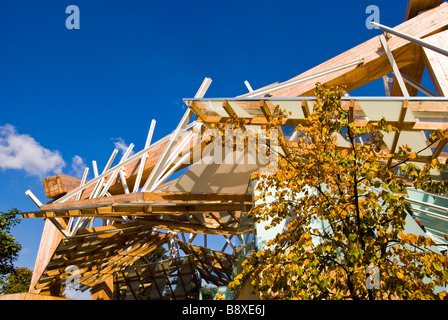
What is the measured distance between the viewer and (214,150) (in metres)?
8.29

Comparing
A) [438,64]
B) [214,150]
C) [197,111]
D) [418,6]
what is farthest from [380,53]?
[214,150]

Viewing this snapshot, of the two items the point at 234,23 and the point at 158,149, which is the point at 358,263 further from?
the point at 234,23

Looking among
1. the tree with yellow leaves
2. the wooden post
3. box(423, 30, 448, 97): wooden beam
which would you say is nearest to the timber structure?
box(423, 30, 448, 97): wooden beam

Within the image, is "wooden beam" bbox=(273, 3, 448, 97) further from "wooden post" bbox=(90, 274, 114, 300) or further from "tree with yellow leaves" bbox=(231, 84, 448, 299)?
"wooden post" bbox=(90, 274, 114, 300)

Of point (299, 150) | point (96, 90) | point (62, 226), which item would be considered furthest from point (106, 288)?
point (299, 150)

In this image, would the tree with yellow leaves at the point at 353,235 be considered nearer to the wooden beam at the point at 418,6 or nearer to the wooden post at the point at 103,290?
the wooden beam at the point at 418,6

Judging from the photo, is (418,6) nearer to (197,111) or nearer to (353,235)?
(197,111)

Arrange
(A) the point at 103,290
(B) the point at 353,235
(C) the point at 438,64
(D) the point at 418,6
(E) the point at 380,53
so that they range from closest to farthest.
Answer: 1. (B) the point at 353,235
2. (C) the point at 438,64
3. (E) the point at 380,53
4. (D) the point at 418,6
5. (A) the point at 103,290

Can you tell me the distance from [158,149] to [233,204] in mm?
2847

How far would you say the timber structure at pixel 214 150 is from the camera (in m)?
5.80

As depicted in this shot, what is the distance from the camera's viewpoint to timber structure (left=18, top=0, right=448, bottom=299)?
5.80 m

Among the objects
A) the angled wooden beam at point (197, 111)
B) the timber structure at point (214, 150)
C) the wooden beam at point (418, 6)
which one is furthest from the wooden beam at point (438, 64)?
the angled wooden beam at point (197, 111)

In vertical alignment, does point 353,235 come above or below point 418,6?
below

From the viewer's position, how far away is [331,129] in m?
4.20
